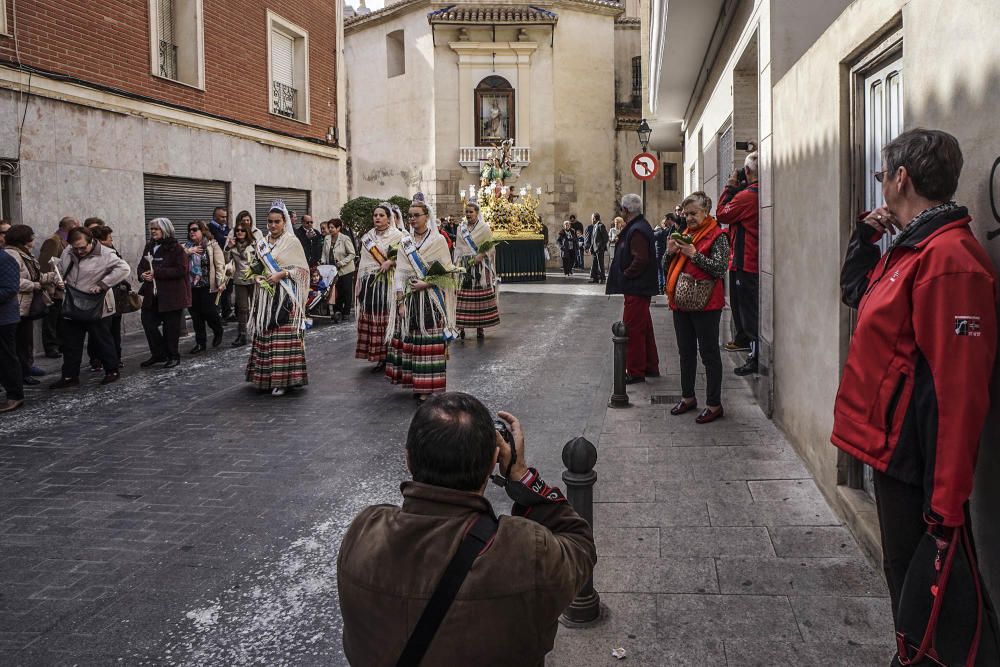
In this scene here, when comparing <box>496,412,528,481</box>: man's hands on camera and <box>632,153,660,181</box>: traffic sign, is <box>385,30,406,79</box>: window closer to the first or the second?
<box>632,153,660,181</box>: traffic sign

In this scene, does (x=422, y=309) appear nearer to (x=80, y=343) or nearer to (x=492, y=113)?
(x=80, y=343)

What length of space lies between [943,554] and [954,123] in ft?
5.08

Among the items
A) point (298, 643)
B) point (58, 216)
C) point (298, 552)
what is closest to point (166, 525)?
point (298, 552)

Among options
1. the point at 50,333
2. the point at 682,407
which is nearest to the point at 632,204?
the point at 682,407

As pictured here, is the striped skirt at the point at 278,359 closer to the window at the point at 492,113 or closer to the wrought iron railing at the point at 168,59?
the wrought iron railing at the point at 168,59

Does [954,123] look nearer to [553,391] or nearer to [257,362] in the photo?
[553,391]

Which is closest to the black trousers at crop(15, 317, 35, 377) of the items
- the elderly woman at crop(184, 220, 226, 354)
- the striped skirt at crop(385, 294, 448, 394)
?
the elderly woman at crop(184, 220, 226, 354)

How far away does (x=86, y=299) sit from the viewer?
951cm

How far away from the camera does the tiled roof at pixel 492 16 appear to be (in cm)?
3366

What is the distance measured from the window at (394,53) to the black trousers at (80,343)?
2845cm

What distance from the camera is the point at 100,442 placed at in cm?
711

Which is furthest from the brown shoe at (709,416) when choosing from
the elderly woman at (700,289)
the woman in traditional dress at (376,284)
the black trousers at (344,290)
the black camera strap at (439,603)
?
the black trousers at (344,290)

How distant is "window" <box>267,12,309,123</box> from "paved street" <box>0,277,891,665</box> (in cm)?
1184

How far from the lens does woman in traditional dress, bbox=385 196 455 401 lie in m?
8.55
